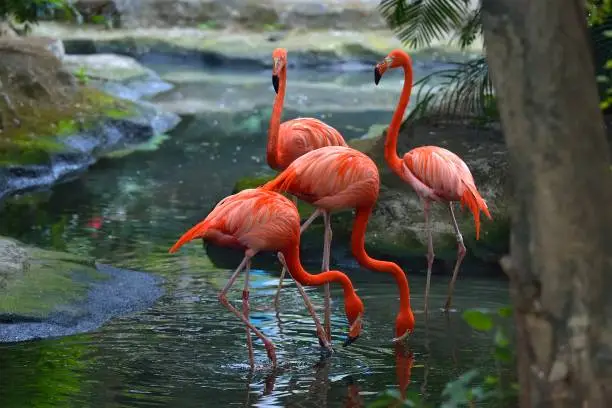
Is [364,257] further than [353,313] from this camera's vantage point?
Yes

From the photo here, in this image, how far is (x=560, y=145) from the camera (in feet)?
7.49

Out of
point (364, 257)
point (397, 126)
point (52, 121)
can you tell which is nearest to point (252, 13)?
point (52, 121)

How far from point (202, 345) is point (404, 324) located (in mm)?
857

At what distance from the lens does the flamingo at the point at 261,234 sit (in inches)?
186

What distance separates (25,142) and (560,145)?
8.15m

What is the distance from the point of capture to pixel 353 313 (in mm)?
4809

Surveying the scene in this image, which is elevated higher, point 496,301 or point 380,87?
point 380,87

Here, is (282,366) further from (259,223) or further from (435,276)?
(435,276)

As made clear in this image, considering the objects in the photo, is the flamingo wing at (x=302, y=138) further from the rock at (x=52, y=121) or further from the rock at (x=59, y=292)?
the rock at (x=52, y=121)

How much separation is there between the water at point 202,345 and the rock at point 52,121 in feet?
3.99

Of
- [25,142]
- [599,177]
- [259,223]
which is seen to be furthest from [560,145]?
[25,142]

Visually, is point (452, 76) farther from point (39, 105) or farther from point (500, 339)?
point (500, 339)

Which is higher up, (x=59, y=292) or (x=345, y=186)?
(x=345, y=186)

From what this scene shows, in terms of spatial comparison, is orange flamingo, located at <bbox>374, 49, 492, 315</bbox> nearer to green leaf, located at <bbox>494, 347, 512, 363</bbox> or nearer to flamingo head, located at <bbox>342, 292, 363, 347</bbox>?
flamingo head, located at <bbox>342, 292, 363, 347</bbox>
